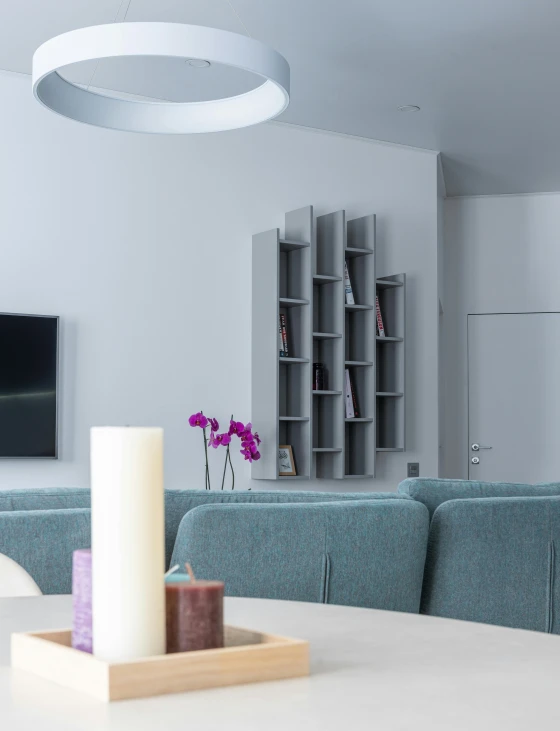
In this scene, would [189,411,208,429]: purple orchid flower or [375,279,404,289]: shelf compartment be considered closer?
[189,411,208,429]: purple orchid flower

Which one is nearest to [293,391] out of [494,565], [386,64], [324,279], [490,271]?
[324,279]

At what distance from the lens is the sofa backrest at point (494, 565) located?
2.38 m

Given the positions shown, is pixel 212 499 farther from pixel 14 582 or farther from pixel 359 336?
pixel 359 336

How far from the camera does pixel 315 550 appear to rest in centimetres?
217

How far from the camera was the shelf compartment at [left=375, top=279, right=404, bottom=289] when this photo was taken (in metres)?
5.91

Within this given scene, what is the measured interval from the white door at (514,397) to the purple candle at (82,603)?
22.0ft

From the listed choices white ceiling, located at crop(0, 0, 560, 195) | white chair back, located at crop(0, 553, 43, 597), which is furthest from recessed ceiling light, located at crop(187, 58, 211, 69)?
white chair back, located at crop(0, 553, 43, 597)

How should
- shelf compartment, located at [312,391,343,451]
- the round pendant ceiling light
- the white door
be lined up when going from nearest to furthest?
the round pendant ceiling light, shelf compartment, located at [312,391,343,451], the white door

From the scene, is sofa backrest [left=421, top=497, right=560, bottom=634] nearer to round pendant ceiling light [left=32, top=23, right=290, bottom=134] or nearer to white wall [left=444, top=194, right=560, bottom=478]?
round pendant ceiling light [left=32, top=23, right=290, bottom=134]

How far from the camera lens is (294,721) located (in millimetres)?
618

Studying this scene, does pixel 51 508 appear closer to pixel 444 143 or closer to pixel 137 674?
pixel 137 674

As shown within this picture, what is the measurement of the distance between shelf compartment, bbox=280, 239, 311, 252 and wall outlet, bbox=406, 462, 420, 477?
1.62 meters

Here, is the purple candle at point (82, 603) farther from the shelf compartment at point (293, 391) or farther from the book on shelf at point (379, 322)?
the book on shelf at point (379, 322)

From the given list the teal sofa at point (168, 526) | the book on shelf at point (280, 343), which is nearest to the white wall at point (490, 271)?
the book on shelf at point (280, 343)
